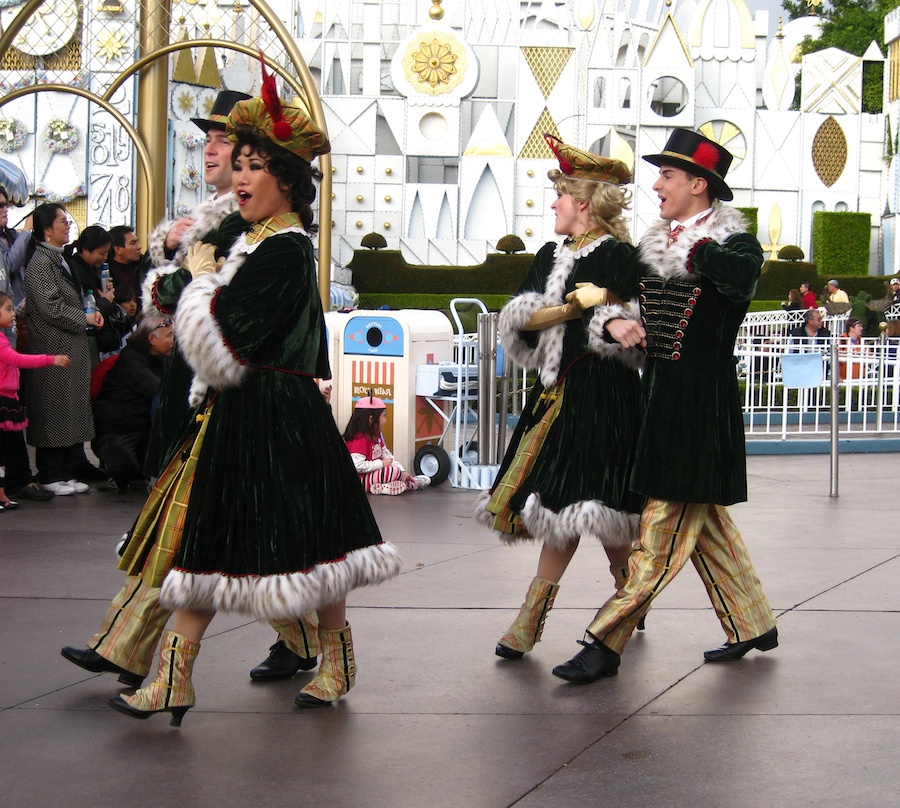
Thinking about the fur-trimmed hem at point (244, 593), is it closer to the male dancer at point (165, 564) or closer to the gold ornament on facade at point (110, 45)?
the male dancer at point (165, 564)

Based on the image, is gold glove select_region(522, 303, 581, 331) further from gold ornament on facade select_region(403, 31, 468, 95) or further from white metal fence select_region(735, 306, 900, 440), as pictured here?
gold ornament on facade select_region(403, 31, 468, 95)

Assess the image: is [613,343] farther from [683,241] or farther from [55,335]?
[55,335]

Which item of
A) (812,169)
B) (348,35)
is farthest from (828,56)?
(348,35)

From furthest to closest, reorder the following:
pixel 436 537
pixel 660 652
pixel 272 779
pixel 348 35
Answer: pixel 348 35, pixel 436 537, pixel 660 652, pixel 272 779

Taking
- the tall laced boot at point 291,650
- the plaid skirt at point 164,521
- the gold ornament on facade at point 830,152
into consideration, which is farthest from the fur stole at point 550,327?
the gold ornament on facade at point 830,152

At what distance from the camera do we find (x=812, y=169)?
3341cm

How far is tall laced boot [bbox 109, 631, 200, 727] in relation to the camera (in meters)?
3.40

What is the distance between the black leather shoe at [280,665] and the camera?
13.1 ft

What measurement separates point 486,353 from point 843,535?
2570mm

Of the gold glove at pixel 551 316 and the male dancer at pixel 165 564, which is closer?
the male dancer at pixel 165 564

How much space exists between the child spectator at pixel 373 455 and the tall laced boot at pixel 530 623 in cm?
411

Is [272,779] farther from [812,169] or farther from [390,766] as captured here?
[812,169]

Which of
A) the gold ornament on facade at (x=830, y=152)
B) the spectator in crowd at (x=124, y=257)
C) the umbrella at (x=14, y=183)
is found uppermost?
the gold ornament on facade at (x=830, y=152)

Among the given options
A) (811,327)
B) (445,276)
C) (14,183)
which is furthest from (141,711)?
(445,276)
